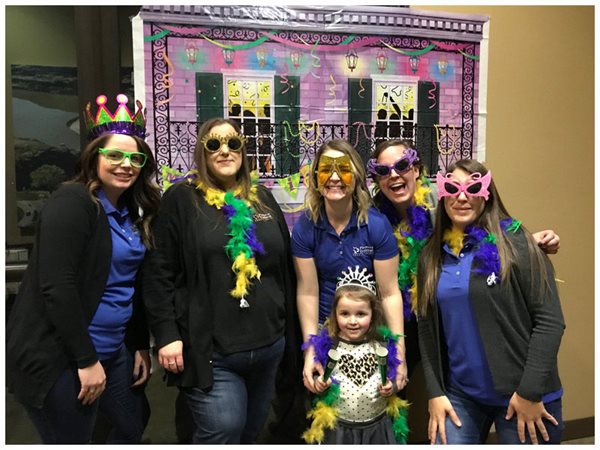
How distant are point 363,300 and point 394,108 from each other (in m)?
1.06

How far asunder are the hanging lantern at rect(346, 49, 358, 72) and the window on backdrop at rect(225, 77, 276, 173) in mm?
376

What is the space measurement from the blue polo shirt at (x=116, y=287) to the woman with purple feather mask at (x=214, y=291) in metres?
0.07

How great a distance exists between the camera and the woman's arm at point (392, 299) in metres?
1.68

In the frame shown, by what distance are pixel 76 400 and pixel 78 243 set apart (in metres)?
0.51

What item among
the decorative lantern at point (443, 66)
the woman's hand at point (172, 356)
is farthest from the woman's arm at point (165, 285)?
the decorative lantern at point (443, 66)

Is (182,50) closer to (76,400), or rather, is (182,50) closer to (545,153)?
(76,400)

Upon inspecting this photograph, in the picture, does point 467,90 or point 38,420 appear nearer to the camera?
point 38,420

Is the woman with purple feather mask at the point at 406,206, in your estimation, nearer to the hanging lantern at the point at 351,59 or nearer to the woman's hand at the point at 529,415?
the woman's hand at the point at 529,415

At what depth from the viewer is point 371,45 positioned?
2195 mm

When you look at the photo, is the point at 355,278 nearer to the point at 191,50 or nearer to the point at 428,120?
the point at 428,120

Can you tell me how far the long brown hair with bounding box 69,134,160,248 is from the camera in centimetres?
155

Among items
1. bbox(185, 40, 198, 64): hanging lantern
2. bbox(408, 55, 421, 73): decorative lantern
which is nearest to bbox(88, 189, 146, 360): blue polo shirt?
bbox(185, 40, 198, 64): hanging lantern

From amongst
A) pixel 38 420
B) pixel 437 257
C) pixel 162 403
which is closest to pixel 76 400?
pixel 38 420

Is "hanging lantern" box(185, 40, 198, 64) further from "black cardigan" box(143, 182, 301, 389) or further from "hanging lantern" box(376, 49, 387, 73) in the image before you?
"hanging lantern" box(376, 49, 387, 73)
